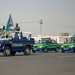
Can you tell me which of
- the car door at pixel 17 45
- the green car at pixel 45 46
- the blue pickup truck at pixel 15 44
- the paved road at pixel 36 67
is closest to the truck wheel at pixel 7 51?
the blue pickup truck at pixel 15 44

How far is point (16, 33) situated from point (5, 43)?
1.69 meters

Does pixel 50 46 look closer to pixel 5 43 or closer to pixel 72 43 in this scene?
pixel 72 43

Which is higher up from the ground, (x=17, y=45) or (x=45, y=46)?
(x=17, y=45)

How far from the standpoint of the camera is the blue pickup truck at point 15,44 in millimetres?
23172

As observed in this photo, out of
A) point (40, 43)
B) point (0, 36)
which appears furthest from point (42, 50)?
point (0, 36)

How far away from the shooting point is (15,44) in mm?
24000

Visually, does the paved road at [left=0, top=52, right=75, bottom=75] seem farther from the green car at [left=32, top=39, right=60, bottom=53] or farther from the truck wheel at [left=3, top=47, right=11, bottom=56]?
the green car at [left=32, top=39, right=60, bottom=53]

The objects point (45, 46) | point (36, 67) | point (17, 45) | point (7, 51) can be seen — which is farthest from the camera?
point (45, 46)

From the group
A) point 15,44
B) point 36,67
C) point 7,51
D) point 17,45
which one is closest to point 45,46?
point 17,45

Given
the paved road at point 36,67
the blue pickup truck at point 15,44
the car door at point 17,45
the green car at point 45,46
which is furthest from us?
the green car at point 45,46

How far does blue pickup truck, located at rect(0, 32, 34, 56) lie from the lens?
2317 cm

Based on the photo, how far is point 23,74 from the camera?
11.1 m

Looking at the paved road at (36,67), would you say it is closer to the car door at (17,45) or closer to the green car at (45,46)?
the car door at (17,45)

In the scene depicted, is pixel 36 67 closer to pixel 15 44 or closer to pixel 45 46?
pixel 15 44
